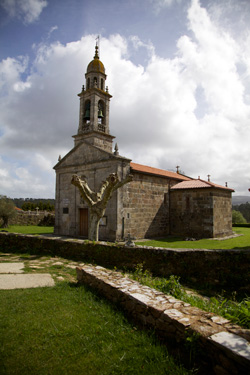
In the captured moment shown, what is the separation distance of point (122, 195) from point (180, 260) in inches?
354

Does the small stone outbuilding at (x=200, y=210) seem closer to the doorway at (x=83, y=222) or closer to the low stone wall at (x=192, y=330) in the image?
the doorway at (x=83, y=222)

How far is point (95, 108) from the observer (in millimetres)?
19594

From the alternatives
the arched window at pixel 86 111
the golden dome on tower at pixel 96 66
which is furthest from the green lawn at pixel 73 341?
the golden dome on tower at pixel 96 66

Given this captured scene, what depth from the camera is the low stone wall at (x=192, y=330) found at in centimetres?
254

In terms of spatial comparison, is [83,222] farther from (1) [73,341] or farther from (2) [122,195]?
(1) [73,341]

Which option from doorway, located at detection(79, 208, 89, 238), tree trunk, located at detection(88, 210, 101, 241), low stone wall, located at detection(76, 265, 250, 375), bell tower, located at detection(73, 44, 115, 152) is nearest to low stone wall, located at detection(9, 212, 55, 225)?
doorway, located at detection(79, 208, 89, 238)

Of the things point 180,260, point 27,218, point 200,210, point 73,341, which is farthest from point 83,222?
point 73,341

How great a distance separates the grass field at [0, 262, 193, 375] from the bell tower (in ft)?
51.9

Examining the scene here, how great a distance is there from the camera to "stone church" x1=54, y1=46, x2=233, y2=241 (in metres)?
16.3

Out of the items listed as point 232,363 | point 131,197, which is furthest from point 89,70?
point 232,363

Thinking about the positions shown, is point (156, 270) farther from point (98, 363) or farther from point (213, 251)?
point (98, 363)

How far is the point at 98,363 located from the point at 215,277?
492 cm

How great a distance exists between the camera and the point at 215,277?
6.89m

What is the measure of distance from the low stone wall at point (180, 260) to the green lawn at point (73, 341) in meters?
3.30
